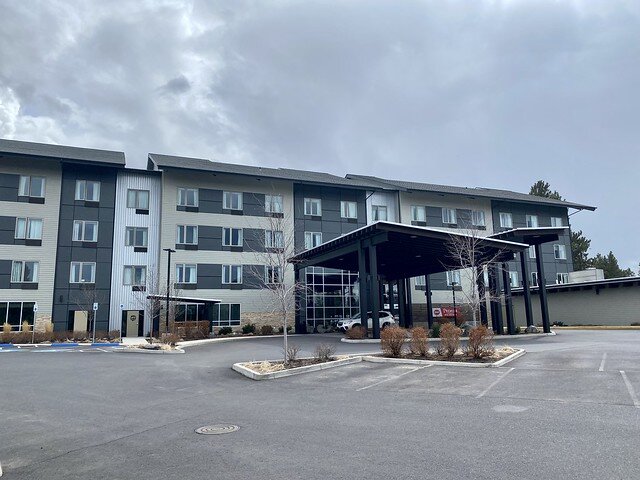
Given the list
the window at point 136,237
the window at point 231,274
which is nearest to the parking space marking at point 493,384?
the window at point 231,274

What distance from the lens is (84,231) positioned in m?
37.0

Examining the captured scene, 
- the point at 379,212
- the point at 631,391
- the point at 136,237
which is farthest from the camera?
the point at 379,212

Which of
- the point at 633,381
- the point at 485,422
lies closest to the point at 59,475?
the point at 485,422

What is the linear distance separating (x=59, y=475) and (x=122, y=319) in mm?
32240

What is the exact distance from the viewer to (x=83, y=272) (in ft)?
119

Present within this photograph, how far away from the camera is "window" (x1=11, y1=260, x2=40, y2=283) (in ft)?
114

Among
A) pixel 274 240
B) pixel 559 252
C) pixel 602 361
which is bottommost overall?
pixel 602 361

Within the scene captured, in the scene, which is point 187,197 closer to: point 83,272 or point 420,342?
point 83,272

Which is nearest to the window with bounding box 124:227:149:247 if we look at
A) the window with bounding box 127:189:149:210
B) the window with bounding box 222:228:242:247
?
the window with bounding box 127:189:149:210

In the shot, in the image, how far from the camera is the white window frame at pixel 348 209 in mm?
44375

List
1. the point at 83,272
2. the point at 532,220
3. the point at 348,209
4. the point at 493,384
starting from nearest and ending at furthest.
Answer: the point at 493,384 → the point at 83,272 → the point at 348,209 → the point at 532,220

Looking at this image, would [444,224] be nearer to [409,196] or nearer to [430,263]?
[409,196]

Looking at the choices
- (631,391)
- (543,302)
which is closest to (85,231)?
(543,302)

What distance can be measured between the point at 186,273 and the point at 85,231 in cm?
779
